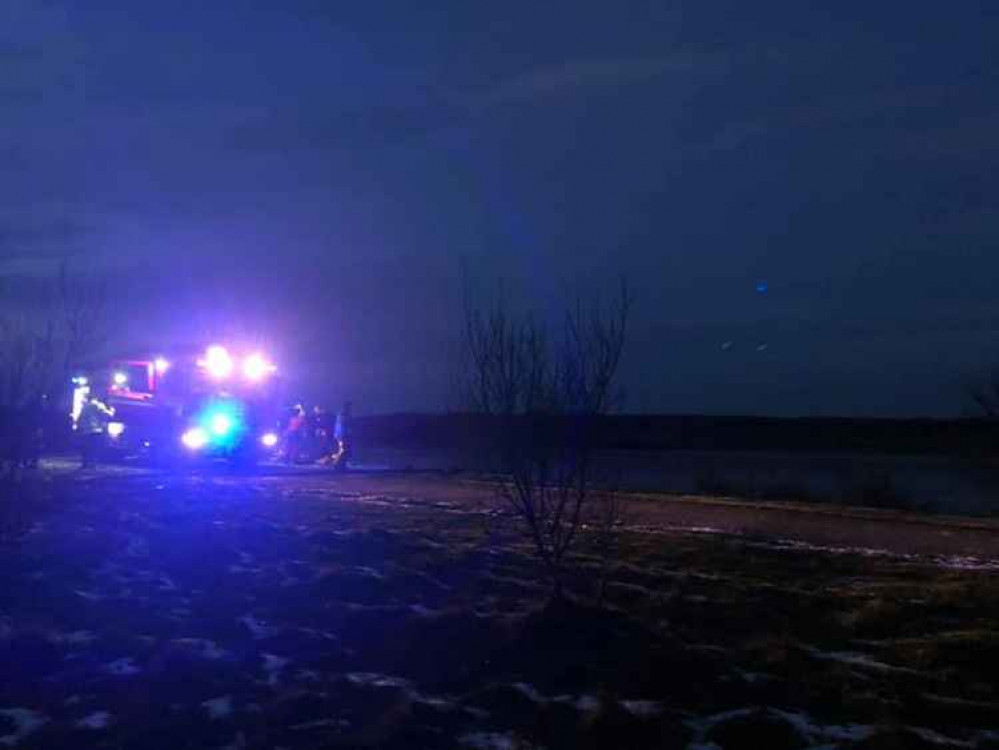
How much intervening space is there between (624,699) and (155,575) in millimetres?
7929

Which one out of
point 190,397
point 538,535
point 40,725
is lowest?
point 40,725

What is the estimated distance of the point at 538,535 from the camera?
527 inches

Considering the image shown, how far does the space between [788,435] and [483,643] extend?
68.0 meters

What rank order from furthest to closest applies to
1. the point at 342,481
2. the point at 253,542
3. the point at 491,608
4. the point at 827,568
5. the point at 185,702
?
1. the point at 342,481
2. the point at 253,542
3. the point at 827,568
4. the point at 491,608
5. the point at 185,702

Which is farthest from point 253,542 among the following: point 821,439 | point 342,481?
point 821,439

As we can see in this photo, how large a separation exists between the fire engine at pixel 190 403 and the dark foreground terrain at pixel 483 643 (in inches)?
754

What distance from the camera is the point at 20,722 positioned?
32.0 feet

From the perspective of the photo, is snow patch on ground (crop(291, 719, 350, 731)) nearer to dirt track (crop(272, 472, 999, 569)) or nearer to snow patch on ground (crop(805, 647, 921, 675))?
snow patch on ground (crop(805, 647, 921, 675))

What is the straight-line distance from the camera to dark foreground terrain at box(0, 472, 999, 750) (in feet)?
30.3

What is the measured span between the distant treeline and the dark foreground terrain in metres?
35.0

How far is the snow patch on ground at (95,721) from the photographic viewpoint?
9602mm

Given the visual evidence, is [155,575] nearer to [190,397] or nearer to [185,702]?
[185,702]

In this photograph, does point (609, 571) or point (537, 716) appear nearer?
point (537, 716)

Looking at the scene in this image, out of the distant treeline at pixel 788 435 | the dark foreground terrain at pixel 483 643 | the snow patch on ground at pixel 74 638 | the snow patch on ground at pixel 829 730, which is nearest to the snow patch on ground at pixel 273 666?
the dark foreground terrain at pixel 483 643
